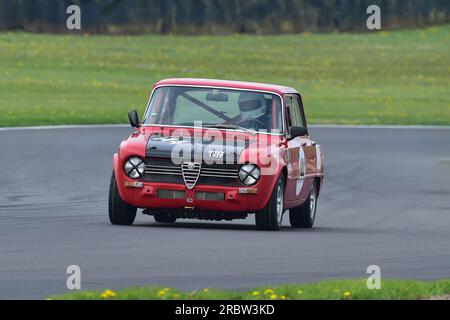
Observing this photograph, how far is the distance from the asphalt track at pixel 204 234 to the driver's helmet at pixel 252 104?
131 cm

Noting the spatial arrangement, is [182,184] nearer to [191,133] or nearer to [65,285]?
[191,133]

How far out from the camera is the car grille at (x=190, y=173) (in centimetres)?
1620

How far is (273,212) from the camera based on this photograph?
16531 millimetres

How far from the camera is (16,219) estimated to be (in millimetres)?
17562

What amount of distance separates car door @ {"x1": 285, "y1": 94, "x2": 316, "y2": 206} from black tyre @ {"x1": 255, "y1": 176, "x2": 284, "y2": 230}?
0.36 m

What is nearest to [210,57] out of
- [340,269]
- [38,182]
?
[38,182]

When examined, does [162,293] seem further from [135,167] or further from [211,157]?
[135,167]

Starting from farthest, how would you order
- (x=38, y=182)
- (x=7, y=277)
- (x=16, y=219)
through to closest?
(x=38, y=182) < (x=16, y=219) < (x=7, y=277)

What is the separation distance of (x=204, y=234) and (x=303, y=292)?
217 inches

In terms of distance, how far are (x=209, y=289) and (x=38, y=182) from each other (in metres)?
12.6

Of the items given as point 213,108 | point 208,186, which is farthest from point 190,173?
point 213,108

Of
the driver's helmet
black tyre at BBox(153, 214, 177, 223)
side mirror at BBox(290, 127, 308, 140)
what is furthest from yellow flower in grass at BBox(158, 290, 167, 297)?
black tyre at BBox(153, 214, 177, 223)

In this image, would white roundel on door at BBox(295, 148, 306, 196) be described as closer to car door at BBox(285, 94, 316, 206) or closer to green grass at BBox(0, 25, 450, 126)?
car door at BBox(285, 94, 316, 206)
